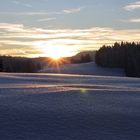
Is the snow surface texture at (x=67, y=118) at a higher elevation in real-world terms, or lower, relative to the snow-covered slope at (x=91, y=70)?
higher

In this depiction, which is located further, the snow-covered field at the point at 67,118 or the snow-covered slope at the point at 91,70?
the snow-covered slope at the point at 91,70

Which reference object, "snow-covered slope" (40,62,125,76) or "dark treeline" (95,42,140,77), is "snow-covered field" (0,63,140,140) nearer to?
"dark treeline" (95,42,140,77)

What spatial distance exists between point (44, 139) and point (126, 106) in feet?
10.6

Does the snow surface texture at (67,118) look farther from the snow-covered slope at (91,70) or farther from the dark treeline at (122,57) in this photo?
the snow-covered slope at (91,70)

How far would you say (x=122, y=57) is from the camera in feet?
361

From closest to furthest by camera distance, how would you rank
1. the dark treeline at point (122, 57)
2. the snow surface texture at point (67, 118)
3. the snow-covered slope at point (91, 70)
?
the snow surface texture at point (67, 118) < the dark treeline at point (122, 57) < the snow-covered slope at point (91, 70)

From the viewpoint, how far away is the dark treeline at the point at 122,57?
100 metres

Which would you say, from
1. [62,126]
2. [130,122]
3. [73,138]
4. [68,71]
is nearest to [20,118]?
[62,126]

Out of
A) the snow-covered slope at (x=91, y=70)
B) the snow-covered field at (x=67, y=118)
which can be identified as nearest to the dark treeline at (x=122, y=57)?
the snow-covered slope at (x=91, y=70)

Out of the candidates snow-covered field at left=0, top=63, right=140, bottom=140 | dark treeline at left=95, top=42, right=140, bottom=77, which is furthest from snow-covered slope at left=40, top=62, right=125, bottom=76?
snow-covered field at left=0, top=63, right=140, bottom=140

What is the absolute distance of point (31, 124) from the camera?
22.0ft

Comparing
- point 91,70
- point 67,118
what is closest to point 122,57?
point 91,70

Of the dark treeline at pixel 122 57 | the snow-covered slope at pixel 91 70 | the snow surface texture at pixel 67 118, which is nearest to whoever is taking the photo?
the snow surface texture at pixel 67 118

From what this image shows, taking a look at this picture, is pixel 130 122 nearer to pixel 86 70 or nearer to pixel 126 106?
pixel 126 106
